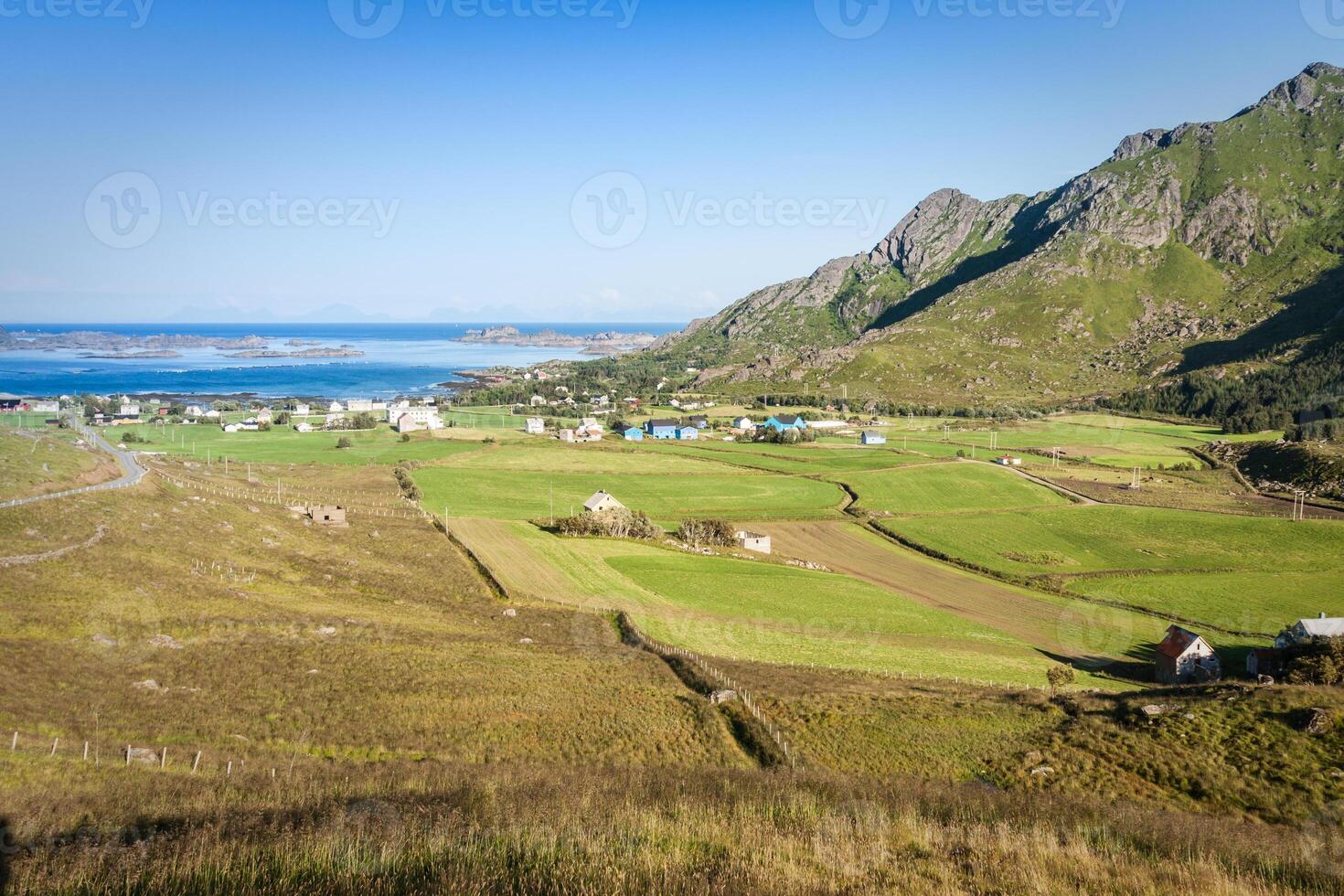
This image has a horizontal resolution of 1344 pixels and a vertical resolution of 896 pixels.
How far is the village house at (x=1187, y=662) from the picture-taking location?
3281 centimetres

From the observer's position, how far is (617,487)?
7644cm

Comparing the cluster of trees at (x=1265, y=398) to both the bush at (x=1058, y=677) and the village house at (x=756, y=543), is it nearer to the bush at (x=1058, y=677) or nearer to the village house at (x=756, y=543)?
→ the village house at (x=756, y=543)

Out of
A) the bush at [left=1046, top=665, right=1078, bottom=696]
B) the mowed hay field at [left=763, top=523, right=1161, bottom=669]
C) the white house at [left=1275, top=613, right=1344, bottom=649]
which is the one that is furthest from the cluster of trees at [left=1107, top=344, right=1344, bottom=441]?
the bush at [left=1046, top=665, right=1078, bottom=696]

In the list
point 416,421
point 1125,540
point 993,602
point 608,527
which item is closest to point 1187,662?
point 993,602

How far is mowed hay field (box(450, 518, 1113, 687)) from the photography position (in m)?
34.2

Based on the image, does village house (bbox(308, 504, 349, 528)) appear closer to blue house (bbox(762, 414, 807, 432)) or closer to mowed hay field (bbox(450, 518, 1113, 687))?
mowed hay field (bbox(450, 518, 1113, 687))

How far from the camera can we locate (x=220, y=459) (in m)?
79.3

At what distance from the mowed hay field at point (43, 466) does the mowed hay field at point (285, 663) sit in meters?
2.95

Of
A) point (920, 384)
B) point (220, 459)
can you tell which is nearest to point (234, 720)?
point (220, 459)

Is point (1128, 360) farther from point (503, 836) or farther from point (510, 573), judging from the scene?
point (503, 836)

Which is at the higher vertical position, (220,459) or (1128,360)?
(1128,360)

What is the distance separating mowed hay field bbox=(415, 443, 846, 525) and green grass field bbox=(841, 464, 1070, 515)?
3.87 m

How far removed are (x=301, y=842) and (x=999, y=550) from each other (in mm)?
54521

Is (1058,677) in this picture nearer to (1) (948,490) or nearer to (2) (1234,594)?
(2) (1234,594)
